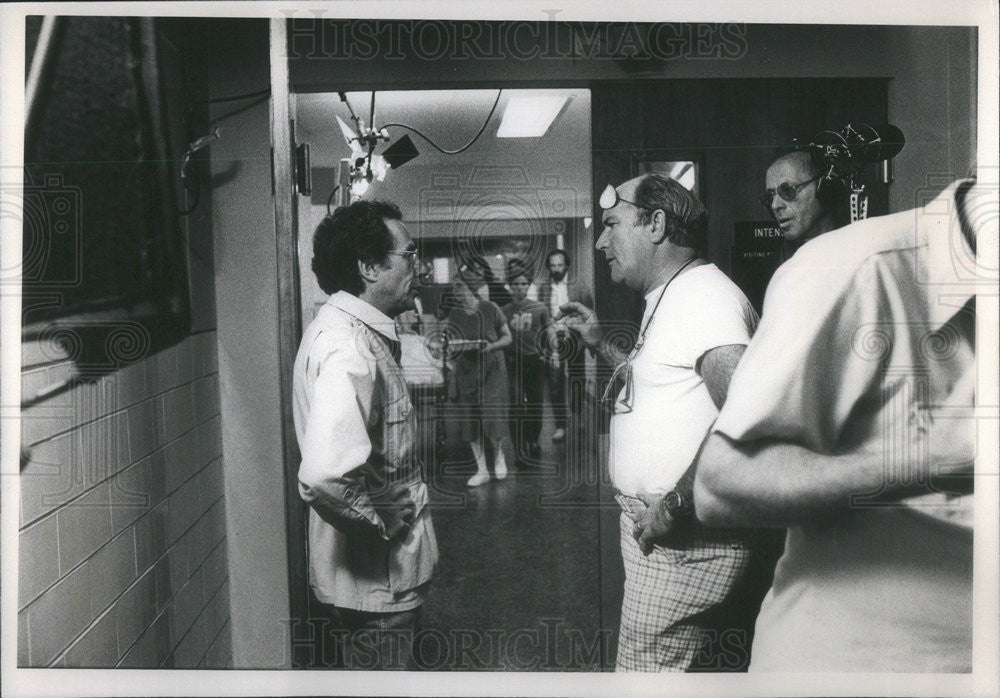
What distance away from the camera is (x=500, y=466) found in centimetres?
190

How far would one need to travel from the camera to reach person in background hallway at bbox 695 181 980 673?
1822 mm

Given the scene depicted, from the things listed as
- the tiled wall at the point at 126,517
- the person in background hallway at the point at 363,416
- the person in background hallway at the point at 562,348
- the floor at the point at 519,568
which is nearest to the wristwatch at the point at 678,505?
the floor at the point at 519,568

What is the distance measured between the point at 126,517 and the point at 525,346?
39.4 inches

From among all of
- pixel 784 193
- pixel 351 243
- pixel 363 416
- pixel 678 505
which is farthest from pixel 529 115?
pixel 678 505

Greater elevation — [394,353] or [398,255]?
[398,255]

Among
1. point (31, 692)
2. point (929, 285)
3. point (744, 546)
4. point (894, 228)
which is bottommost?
point (31, 692)

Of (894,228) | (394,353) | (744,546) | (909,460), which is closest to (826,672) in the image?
(744,546)

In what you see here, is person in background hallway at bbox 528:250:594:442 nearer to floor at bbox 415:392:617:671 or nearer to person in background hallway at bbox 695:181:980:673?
floor at bbox 415:392:617:671

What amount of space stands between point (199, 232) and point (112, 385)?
399 mm

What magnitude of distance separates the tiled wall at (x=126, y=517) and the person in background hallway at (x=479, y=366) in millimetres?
574

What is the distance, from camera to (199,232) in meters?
1.91

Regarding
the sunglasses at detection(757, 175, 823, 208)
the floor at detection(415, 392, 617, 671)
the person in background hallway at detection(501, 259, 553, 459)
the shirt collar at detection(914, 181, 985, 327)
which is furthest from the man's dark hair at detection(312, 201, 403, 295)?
the shirt collar at detection(914, 181, 985, 327)

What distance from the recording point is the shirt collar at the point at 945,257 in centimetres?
188

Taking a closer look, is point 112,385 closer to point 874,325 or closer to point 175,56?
point 175,56
